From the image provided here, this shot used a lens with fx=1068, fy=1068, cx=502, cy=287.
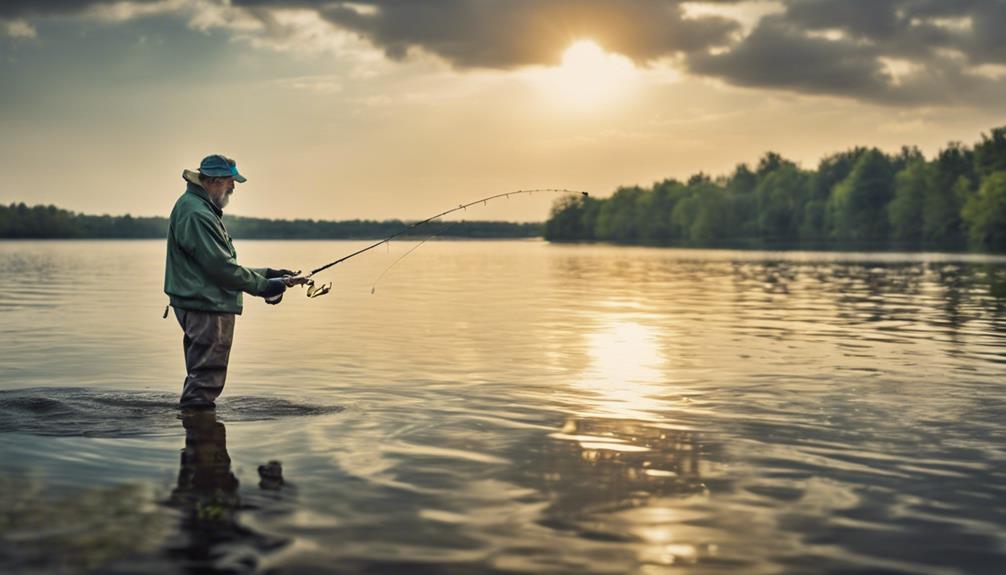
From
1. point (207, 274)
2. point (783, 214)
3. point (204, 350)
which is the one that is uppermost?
point (783, 214)

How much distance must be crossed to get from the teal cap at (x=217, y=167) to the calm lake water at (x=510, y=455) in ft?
8.02

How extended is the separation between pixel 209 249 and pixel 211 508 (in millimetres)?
3231

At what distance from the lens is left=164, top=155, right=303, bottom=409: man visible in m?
9.82

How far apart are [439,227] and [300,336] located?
20.0ft

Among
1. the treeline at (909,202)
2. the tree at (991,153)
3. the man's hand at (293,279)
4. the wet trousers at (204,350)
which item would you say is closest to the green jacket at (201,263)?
the wet trousers at (204,350)

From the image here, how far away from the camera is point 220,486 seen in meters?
7.95

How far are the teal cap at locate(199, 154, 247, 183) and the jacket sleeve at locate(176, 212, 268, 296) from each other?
46cm

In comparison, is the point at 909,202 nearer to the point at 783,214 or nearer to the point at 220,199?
the point at 783,214

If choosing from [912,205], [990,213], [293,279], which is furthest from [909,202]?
[293,279]

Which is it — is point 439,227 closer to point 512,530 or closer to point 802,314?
point 512,530

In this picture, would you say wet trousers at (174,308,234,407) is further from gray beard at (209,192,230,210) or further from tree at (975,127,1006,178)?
tree at (975,127,1006,178)

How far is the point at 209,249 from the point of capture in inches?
384

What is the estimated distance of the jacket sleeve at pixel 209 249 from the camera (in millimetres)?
9773

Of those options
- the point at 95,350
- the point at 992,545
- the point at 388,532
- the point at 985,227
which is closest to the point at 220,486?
the point at 388,532
